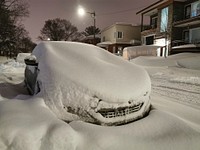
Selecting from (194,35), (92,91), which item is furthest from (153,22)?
(92,91)

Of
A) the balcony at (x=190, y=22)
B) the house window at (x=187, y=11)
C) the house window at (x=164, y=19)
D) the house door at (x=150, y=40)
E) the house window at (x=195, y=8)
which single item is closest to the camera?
the balcony at (x=190, y=22)

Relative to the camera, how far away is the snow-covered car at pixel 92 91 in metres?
3.28

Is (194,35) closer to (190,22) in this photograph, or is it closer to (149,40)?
(190,22)

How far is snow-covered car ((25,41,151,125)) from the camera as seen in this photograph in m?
3.28

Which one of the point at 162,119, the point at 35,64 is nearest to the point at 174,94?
the point at 162,119

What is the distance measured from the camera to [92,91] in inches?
129

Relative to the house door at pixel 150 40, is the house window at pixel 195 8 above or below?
above

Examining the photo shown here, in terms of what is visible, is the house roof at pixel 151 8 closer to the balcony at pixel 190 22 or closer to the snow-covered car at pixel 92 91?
the balcony at pixel 190 22

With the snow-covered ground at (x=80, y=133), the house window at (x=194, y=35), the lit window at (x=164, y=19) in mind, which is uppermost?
the lit window at (x=164, y=19)

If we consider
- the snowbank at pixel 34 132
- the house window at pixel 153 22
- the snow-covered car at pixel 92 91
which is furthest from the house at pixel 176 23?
the snowbank at pixel 34 132

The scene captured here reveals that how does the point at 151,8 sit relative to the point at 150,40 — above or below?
above

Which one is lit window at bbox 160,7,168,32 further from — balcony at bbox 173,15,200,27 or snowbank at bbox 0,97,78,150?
snowbank at bbox 0,97,78,150

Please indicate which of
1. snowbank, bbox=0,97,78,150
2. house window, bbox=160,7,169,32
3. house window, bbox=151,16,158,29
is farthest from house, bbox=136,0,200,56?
snowbank, bbox=0,97,78,150

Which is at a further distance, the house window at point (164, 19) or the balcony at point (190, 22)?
the house window at point (164, 19)
